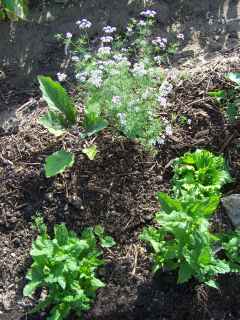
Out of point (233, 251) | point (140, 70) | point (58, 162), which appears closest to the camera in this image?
point (233, 251)

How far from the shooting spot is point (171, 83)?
4.45 m

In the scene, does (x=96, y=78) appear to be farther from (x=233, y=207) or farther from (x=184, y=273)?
(x=184, y=273)

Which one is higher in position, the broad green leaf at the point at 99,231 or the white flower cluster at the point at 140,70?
the white flower cluster at the point at 140,70

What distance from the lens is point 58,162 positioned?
3955 millimetres

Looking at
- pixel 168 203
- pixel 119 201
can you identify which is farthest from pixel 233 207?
pixel 119 201

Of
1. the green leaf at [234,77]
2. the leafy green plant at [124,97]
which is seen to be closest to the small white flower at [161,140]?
the leafy green plant at [124,97]

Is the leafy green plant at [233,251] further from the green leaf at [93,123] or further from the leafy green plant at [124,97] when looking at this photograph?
the green leaf at [93,123]

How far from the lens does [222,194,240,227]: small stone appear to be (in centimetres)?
390

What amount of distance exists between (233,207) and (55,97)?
1.38m

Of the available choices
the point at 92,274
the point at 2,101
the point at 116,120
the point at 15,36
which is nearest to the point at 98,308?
the point at 92,274

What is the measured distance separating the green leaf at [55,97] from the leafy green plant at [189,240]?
1.00 metres

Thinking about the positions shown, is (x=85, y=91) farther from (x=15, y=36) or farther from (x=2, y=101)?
(x=15, y=36)

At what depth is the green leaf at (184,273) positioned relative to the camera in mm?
3490

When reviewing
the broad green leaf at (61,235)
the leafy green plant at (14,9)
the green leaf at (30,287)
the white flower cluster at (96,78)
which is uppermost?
the leafy green plant at (14,9)
